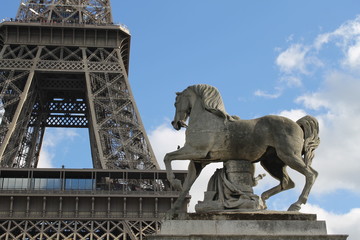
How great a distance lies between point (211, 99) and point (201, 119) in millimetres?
504

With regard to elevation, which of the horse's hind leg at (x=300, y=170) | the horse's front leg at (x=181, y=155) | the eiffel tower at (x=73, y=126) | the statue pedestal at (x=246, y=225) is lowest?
the statue pedestal at (x=246, y=225)

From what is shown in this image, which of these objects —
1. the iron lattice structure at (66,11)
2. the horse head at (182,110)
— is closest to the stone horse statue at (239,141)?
the horse head at (182,110)

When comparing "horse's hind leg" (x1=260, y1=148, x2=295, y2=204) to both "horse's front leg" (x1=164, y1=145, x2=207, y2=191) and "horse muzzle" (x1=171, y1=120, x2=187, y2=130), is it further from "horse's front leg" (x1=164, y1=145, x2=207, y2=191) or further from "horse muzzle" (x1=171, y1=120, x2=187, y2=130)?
"horse muzzle" (x1=171, y1=120, x2=187, y2=130)

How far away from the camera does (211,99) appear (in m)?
11.7

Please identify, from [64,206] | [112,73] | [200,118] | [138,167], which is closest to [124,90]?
[112,73]

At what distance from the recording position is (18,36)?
160ft

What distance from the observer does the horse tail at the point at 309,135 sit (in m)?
11.5

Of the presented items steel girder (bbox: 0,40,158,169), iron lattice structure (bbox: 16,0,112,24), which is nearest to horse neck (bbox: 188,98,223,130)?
steel girder (bbox: 0,40,158,169)

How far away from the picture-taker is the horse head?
39.6 ft

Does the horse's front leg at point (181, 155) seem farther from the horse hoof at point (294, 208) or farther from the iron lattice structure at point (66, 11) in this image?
the iron lattice structure at point (66, 11)

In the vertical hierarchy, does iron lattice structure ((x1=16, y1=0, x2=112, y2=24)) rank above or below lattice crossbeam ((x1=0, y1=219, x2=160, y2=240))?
above

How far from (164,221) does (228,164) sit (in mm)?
1836

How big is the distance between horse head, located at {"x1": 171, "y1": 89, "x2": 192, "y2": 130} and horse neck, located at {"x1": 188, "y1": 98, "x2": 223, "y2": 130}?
0.29 m

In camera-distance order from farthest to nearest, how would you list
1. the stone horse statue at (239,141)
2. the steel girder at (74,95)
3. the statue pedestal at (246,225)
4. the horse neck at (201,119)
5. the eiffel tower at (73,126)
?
the steel girder at (74,95) < the eiffel tower at (73,126) < the horse neck at (201,119) < the stone horse statue at (239,141) < the statue pedestal at (246,225)
